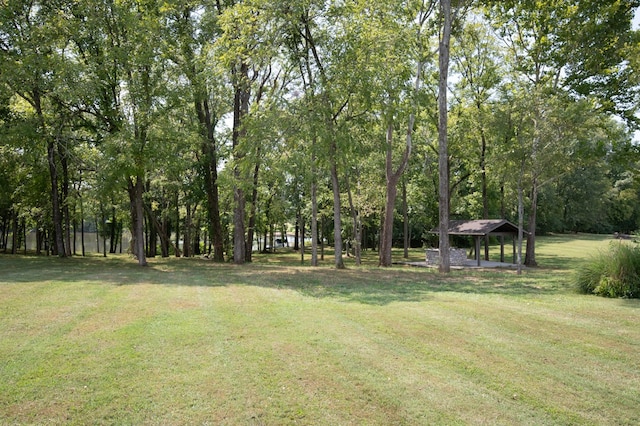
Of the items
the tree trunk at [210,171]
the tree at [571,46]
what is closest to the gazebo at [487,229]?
the tree at [571,46]

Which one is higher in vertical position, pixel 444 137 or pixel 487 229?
pixel 444 137

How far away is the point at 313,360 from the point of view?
5.00 meters

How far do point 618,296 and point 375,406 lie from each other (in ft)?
28.0

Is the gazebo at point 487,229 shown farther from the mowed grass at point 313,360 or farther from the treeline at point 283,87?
the mowed grass at point 313,360

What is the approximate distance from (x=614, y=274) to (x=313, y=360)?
8673 millimetres

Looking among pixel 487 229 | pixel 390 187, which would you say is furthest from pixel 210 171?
pixel 487 229

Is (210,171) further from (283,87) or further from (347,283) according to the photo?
(347,283)

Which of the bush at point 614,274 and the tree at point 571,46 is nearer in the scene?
the bush at point 614,274

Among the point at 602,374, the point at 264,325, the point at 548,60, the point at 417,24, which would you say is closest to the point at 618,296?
the point at 602,374

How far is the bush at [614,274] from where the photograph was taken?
9.76 meters

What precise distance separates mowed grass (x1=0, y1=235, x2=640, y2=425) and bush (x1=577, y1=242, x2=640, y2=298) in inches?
29.8

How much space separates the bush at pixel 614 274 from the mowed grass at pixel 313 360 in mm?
758

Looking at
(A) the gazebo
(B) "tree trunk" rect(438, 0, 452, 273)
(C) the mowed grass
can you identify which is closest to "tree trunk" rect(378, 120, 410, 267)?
(B) "tree trunk" rect(438, 0, 452, 273)

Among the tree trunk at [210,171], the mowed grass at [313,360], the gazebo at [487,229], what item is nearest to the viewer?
the mowed grass at [313,360]
